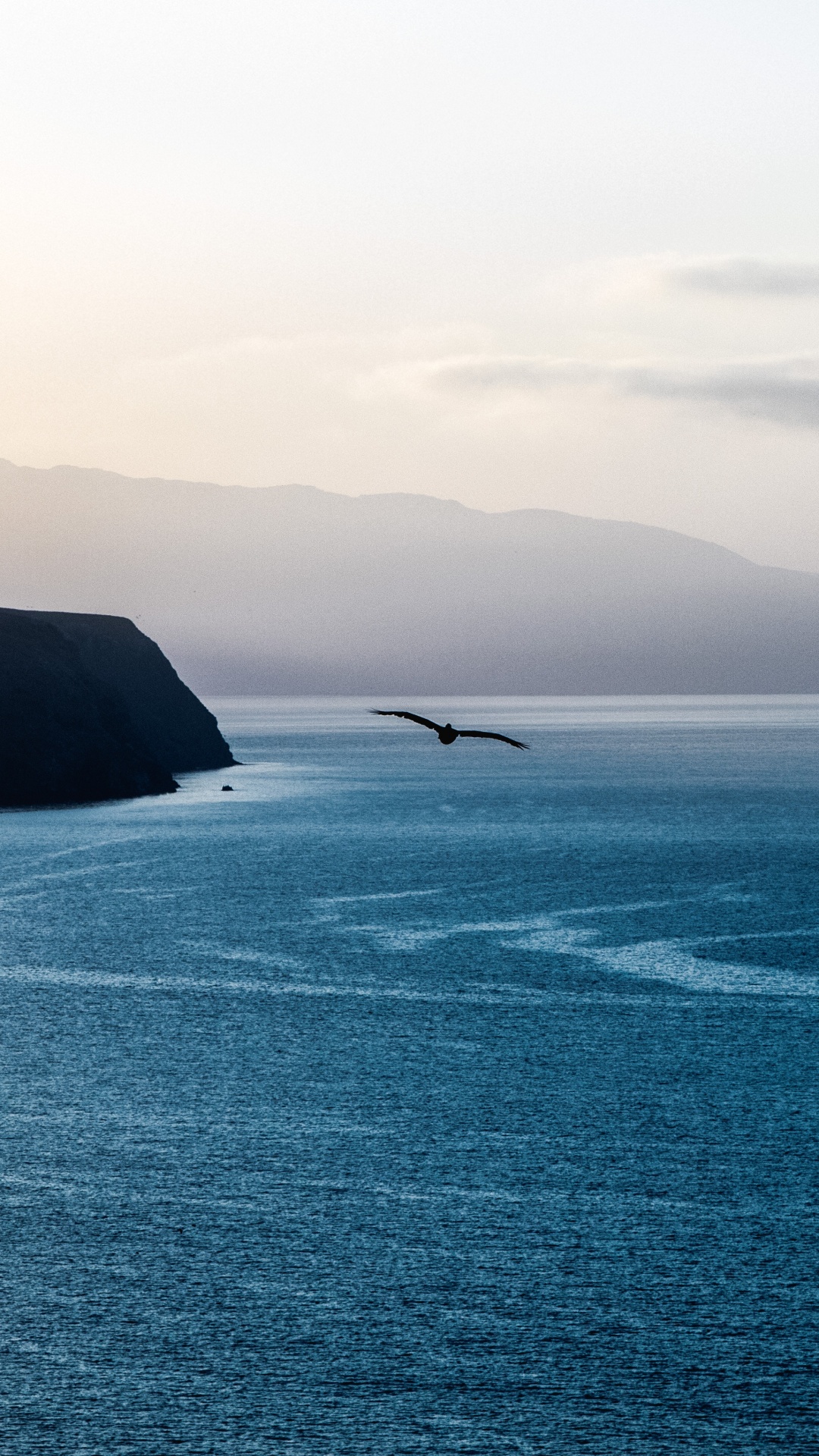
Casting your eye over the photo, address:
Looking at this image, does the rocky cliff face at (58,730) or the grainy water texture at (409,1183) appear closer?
the grainy water texture at (409,1183)

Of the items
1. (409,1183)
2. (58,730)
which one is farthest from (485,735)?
(58,730)

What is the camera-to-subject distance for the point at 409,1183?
32500mm

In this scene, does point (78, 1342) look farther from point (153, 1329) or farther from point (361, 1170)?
point (361, 1170)

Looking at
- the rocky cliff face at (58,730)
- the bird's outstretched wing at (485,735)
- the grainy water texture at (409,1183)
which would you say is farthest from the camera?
the rocky cliff face at (58,730)

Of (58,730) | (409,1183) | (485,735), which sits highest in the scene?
(485,735)

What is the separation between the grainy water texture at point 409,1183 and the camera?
22.4 meters

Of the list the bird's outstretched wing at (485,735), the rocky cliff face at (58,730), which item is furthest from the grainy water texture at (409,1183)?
the rocky cliff face at (58,730)

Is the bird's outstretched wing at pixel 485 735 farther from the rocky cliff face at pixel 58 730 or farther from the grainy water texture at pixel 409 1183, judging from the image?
the rocky cliff face at pixel 58 730

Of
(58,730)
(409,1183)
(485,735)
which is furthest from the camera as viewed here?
(58,730)

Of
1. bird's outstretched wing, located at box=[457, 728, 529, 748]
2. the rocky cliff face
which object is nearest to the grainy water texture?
bird's outstretched wing, located at box=[457, 728, 529, 748]

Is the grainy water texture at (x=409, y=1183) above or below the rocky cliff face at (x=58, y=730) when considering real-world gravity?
below

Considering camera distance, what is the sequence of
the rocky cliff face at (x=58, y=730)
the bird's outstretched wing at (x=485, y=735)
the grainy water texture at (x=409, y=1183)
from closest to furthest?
the bird's outstretched wing at (x=485, y=735) → the grainy water texture at (x=409, y=1183) → the rocky cliff face at (x=58, y=730)

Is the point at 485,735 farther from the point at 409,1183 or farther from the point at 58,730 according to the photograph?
the point at 58,730

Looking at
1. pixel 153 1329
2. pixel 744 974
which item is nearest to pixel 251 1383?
pixel 153 1329
